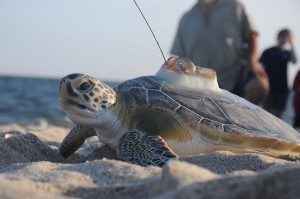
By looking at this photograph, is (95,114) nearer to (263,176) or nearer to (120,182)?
(120,182)

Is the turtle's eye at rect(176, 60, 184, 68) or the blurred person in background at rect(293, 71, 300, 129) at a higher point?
the turtle's eye at rect(176, 60, 184, 68)

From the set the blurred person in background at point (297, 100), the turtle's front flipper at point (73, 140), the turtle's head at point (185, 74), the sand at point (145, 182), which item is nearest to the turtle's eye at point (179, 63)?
the turtle's head at point (185, 74)

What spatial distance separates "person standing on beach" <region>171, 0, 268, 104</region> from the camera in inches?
216

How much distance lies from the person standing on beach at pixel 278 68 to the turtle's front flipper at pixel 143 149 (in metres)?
4.96

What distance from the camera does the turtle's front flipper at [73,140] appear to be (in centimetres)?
343

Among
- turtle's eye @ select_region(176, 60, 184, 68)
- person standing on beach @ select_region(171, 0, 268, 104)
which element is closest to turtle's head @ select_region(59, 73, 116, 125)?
turtle's eye @ select_region(176, 60, 184, 68)

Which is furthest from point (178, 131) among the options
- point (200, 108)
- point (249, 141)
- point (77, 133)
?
point (77, 133)

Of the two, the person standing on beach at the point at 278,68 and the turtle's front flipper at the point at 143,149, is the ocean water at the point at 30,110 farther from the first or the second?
the turtle's front flipper at the point at 143,149

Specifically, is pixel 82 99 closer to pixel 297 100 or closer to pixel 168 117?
pixel 168 117

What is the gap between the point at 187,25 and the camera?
580cm

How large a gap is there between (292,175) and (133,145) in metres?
1.47

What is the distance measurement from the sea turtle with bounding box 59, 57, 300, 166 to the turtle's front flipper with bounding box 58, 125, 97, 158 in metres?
0.26

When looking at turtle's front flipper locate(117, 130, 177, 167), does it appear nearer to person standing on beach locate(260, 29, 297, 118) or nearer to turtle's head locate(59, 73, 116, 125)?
turtle's head locate(59, 73, 116, 125)

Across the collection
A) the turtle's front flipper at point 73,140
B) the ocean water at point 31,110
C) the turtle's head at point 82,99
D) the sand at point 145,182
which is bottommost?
the ocean water at point 31,110
